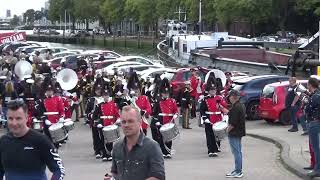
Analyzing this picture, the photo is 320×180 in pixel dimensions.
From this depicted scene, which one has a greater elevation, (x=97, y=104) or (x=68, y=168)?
(x=97, y=104)

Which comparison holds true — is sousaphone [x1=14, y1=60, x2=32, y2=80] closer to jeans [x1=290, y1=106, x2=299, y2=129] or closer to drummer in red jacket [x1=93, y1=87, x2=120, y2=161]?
drummer in red jacket [x1=93, y1=87, x2=120, y2=161]

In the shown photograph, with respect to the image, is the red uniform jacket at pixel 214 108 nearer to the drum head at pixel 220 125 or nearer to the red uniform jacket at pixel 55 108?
the drum head at pixel 220 125

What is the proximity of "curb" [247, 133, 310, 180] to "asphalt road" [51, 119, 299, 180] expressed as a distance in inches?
4.5

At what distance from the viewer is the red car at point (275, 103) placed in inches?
850

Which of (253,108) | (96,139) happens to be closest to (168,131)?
(96,139)

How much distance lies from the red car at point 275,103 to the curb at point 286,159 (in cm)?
285

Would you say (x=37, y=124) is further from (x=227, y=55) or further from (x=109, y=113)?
(x=227, y=55)

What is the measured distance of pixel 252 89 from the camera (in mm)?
23875

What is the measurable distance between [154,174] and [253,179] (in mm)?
7494

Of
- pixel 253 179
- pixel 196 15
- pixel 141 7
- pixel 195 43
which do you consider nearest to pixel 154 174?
pixel 253 179

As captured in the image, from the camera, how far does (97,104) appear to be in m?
15.7

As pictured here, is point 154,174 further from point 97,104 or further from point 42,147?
point 97,104

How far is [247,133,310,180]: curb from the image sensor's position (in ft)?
42.1

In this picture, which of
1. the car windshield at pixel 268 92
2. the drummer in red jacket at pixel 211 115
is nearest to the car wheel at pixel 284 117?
the car windshield at pixel 268 92
